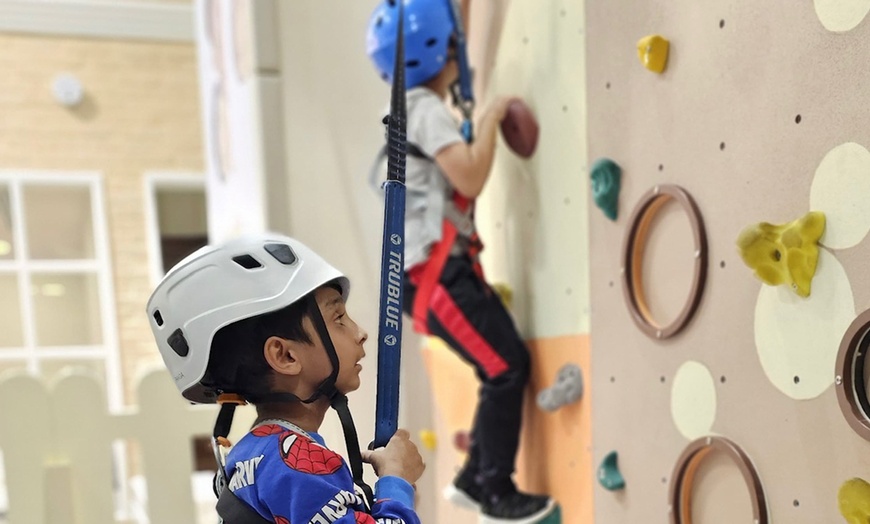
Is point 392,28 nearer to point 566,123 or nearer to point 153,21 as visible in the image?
point 566,123

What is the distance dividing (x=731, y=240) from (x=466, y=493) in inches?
27.2

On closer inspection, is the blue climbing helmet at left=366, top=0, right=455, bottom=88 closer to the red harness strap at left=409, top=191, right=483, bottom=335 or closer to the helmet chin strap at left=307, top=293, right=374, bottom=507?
the red harness strap at left=409, top=191, right=483, bottom=335

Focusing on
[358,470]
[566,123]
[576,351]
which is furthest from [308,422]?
[566,123]

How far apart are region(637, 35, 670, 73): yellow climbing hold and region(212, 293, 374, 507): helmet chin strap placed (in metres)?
0.51

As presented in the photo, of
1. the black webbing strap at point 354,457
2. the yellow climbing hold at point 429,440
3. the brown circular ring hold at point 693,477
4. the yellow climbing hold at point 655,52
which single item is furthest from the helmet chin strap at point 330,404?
the yellow climbing hold at point 429,440

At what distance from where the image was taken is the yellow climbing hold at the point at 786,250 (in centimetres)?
78

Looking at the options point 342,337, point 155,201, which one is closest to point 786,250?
point 342,337

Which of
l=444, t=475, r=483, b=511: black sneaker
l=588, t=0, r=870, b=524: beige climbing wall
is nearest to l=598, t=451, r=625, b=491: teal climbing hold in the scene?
l=588, t=0, r=870, b=524: beige climbing wall

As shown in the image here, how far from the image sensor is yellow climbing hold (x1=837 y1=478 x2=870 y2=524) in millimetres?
725

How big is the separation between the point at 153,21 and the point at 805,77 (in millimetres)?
3616

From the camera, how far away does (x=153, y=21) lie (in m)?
3.81

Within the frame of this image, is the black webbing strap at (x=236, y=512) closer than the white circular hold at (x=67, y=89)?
Yes

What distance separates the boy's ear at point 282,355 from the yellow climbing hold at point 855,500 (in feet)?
1.78

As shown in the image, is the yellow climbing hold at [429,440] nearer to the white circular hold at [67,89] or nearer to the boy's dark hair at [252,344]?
the boy's dark hair at [252,344]
